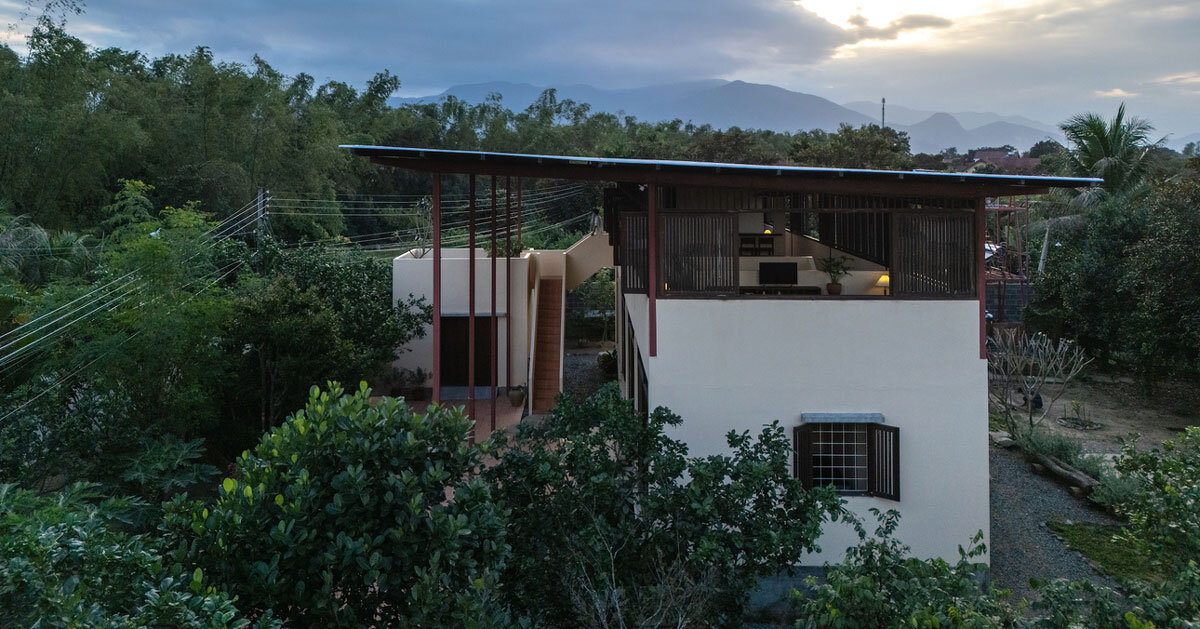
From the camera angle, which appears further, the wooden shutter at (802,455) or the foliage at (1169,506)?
the wooden shutter at (802,455)

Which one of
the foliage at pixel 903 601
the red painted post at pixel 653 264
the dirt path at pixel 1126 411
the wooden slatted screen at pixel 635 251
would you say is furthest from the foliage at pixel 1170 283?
the foliage at pixel 903 601

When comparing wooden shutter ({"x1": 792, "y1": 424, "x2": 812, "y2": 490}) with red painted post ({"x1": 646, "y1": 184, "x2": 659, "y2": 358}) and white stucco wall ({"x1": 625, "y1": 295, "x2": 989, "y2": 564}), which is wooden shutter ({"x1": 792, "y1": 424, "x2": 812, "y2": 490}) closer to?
white stucco wall ({"x1": 625, "y1": 295, "x2": 989, "y2": 564})

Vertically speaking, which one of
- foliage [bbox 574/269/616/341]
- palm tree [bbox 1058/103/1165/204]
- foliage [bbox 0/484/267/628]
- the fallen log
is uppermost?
palm tree [bbox 1058/103/1165/204]

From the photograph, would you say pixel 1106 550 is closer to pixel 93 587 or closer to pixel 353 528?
pixel 353 528

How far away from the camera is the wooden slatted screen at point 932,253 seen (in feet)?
27.3

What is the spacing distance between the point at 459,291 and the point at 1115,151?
20459 mm

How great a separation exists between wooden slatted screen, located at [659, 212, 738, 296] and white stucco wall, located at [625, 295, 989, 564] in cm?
26

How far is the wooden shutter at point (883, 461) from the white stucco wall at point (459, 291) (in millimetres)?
8630

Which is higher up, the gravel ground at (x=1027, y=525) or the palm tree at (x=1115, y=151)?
the palm tree at (x=1115, y=151)

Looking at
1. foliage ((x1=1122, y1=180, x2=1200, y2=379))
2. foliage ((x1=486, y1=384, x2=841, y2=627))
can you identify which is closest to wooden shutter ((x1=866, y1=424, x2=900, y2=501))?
foliage ((x1=486, y1=384, x2=841, y2=627))

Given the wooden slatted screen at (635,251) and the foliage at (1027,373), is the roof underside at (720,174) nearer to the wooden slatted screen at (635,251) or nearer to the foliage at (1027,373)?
the wooden slatted screen at (635,251)

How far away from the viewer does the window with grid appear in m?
8.26

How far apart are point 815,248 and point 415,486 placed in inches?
488

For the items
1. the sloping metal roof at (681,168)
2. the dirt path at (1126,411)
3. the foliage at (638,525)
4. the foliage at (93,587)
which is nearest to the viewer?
the foliage at (93,587)
